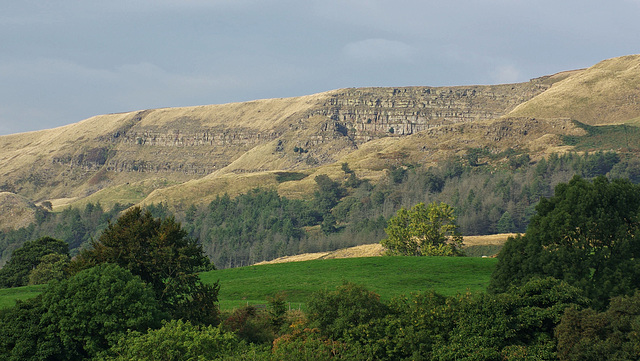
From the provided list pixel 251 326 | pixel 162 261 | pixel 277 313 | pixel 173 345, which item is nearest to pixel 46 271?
pixel 162 261

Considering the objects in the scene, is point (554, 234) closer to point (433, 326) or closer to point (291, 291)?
point (433, 326)

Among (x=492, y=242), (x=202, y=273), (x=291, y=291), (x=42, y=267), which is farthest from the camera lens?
(x=492, y=242)

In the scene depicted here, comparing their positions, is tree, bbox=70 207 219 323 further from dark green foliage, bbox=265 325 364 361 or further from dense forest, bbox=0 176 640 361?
dark green foliage, bbox=265 325 364 361

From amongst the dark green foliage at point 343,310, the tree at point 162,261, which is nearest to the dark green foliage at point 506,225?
the tree at point 162,261

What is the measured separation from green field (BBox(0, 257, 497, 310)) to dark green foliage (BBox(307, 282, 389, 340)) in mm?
13689

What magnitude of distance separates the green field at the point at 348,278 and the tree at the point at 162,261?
8325 mm

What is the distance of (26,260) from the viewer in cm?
8825

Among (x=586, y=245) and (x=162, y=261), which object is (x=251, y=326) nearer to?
(x=162, y=261)

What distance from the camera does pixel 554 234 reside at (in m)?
49.7

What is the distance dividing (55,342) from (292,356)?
51.3 ft

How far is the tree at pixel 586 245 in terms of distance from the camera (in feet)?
155

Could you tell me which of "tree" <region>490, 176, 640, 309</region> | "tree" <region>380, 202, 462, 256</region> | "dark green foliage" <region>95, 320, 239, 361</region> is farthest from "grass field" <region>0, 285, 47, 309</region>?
"tree" <region>380, 202, 462, 256</region>

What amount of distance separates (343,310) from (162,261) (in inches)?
585

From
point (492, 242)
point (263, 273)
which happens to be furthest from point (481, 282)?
point (492, 242)
